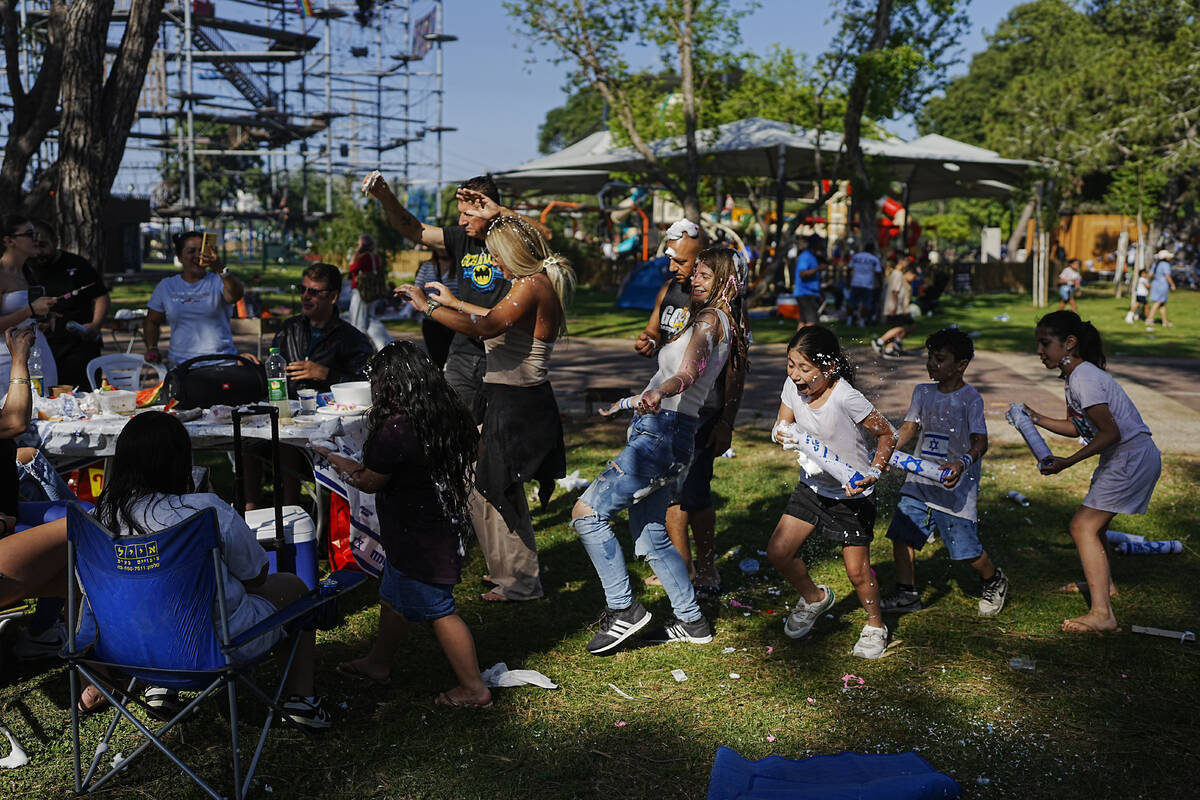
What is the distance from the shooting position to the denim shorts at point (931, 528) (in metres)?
4.79

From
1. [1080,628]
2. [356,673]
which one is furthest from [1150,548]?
[356,673]

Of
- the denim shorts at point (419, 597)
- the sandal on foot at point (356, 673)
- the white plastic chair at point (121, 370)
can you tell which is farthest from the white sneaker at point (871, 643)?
the white plastic chair at point (121, 370)

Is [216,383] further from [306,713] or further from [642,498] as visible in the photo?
[642,498]

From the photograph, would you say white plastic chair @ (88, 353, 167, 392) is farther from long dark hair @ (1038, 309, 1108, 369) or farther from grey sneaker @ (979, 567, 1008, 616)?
long dark hair @ (1038, 309, 1108, 369)

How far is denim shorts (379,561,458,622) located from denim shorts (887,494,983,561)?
2.24 metres

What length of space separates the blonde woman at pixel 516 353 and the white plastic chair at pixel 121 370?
2.55m

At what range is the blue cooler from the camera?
4125mm

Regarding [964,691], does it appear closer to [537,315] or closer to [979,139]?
[537,315]

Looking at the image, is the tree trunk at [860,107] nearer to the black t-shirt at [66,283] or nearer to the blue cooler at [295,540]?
the black t-shirt at [66,283]

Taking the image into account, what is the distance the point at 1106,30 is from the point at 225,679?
49.8 metres

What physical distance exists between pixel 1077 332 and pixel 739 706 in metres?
2.22

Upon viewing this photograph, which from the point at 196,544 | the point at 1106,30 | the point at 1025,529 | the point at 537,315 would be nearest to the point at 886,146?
the point at 1025,529

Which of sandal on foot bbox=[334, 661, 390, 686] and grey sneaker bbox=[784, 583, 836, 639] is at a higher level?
grey sneaker bbox=[784, 583, 836, 639]

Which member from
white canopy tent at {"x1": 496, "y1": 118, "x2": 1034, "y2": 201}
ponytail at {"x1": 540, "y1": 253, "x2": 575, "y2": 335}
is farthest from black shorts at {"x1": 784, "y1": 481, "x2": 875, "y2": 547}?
white canopy tent at {"x1": 496, "y1": 118, "x2": 1034, "y2": 201}
